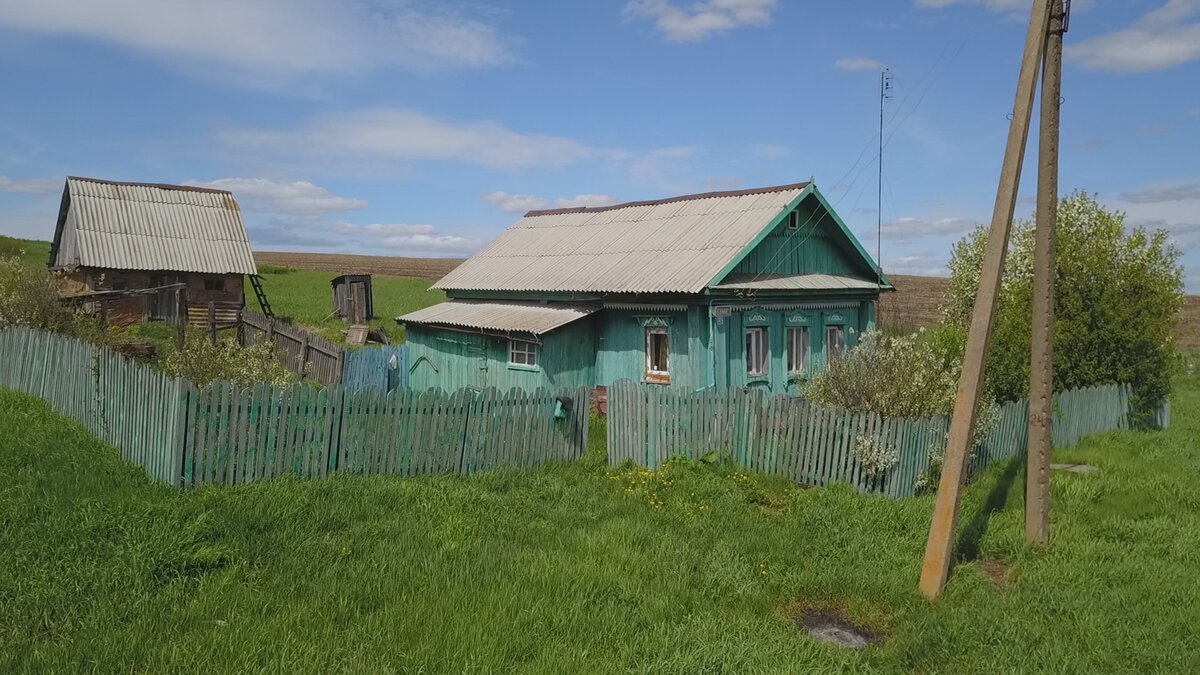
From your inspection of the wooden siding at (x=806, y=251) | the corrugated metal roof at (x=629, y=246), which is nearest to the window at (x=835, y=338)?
the wooden siding at (x=806, y=251)

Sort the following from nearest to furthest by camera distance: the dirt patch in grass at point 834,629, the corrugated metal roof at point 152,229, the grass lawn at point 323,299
Answer: the dirt patch in grass at point 834,629, the corrugated metal roof at point 152,229, the grass lawn at point 323,299

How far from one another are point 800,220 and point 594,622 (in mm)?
13006

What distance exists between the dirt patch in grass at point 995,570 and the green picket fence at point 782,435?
209cm

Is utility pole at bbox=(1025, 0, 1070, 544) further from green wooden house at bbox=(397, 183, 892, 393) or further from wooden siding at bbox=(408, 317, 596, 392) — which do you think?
wooden siding at bbox=(408, 317, 596, 392)

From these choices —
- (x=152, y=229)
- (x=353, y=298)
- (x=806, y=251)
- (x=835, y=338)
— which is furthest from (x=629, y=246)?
(x=152, y=229)

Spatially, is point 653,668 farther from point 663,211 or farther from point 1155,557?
point 663,211

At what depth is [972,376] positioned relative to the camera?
7141 mm

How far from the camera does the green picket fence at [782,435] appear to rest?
10.1 meters

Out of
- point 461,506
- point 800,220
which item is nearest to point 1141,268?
point 800,220

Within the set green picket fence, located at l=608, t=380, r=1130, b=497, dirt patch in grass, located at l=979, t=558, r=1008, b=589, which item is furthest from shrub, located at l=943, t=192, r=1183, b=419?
dirt patch in grass, located at l=979, t=558, r=1008, b=589

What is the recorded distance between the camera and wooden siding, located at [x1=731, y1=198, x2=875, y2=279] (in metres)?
16.4

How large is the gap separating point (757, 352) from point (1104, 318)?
647 cm

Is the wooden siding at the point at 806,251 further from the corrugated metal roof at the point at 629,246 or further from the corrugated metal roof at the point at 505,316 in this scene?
the corrugated metal roof at the point at 505,316

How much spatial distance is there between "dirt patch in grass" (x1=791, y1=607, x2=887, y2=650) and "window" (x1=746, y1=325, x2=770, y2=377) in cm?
926
